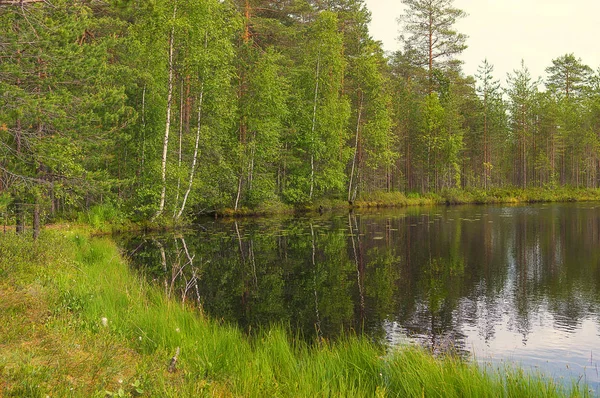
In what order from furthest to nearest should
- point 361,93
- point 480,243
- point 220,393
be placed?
point 361,93
point 480,243
point 220,393

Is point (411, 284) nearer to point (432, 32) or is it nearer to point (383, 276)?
point (383, 276)

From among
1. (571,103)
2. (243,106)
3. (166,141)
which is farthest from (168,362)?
(571,103)

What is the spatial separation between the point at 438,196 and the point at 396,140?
7.93m

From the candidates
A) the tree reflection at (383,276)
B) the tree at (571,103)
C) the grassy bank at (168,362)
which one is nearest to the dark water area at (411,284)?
the tree reflection at (383,276)

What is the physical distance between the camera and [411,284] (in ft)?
46.0

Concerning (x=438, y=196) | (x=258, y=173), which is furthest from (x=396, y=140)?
(x=258, y=173)

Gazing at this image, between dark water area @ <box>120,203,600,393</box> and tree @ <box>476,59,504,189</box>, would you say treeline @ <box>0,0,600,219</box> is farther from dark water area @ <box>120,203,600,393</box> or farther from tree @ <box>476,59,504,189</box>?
dark water area @ <box>120,203,600,393</box>

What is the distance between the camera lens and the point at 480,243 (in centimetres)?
2212

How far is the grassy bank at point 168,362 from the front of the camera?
4.90 meters

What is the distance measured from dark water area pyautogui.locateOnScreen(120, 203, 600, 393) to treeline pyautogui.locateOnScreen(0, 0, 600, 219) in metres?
4.50

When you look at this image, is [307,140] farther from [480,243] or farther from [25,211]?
[25,211]

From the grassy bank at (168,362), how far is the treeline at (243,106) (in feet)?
14.4

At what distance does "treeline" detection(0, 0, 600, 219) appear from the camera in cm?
1267

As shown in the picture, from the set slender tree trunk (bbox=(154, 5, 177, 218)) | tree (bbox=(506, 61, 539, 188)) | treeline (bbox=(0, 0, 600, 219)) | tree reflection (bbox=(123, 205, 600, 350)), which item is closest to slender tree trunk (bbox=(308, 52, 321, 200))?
treeline (bbox=(0, 0, 600, 219))
